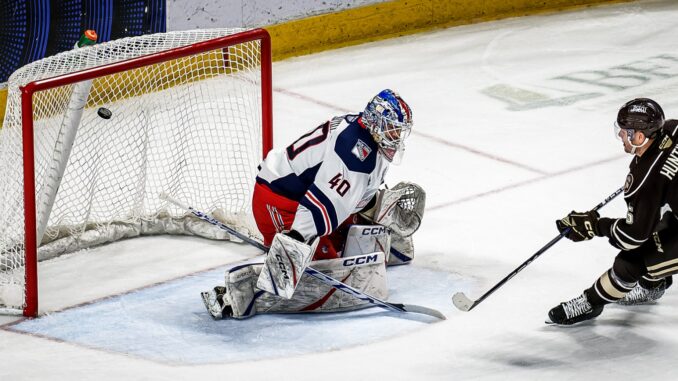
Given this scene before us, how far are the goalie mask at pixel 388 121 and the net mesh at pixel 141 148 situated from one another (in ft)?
3.38

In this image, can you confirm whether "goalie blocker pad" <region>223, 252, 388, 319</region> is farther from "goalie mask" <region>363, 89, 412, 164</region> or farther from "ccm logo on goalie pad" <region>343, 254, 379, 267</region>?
"goalie mask" <region>363, 89, 412, 164</region>

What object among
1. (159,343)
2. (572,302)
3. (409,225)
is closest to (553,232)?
(409,225)

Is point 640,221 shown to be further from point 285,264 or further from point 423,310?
point 285,264

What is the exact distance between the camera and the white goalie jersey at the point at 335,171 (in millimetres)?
4129

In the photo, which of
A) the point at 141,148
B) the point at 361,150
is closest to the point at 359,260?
the point at 361,150

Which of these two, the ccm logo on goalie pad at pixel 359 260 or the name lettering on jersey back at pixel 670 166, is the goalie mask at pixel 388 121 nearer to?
the ccm logo on goalie pad at pixel 359 260

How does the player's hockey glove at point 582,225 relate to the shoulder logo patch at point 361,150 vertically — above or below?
below

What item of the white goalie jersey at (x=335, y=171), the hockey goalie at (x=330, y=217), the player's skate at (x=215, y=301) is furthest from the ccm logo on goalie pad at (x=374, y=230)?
the player's skate at (x=215, y=301)

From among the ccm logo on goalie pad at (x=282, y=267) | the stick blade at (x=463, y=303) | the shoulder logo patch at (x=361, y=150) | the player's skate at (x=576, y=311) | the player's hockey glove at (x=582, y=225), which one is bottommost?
the stick blade at (x=463, y=303)

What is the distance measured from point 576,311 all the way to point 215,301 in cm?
123

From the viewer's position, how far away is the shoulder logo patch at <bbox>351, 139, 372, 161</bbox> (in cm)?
415

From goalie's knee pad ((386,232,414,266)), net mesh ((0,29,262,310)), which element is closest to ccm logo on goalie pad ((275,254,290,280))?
goalie's knee pad ((386,232,414,266))

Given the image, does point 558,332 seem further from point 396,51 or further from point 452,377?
point 396,51

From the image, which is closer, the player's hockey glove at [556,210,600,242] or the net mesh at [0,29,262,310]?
the player's hockey glove at [556,210,600,242]
